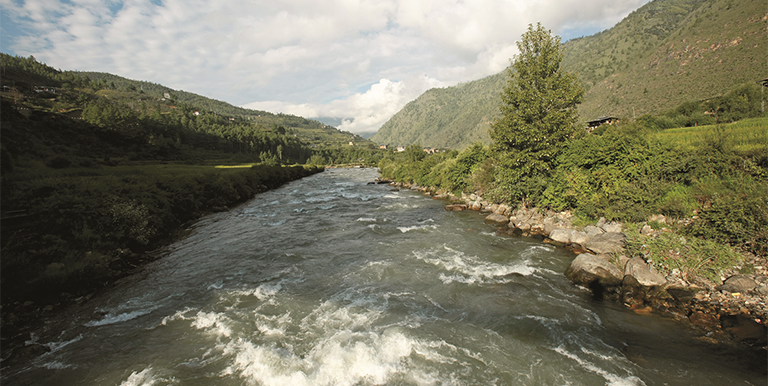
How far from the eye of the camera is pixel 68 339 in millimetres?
10352

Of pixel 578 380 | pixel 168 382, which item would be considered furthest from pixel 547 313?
pixel 168 382

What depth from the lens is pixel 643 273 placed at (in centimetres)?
1228

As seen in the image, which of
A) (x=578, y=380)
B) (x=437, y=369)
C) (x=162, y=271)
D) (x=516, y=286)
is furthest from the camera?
(x=162, y=271)

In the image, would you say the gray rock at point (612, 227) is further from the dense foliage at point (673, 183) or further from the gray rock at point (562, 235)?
the gray rock at point (562, 235)

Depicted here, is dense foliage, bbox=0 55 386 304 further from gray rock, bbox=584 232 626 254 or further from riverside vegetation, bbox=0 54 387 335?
gray rock, bbox=584 232 626 254

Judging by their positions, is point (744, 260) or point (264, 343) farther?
point (744, 260)

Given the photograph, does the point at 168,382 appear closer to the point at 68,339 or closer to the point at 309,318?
the point at 309,318

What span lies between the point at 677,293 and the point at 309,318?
14.6 meters

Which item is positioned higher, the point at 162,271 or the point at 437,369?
the point at 162,271

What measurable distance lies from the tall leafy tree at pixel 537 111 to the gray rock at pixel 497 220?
2.55 metres

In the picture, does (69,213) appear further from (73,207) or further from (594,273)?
(594,273)

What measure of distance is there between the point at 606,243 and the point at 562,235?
3.44m

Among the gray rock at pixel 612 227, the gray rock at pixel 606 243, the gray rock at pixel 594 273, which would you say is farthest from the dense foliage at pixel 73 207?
the gray rock at pixel 612 227

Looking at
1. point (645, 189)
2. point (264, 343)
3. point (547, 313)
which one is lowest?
point (547, 313)
